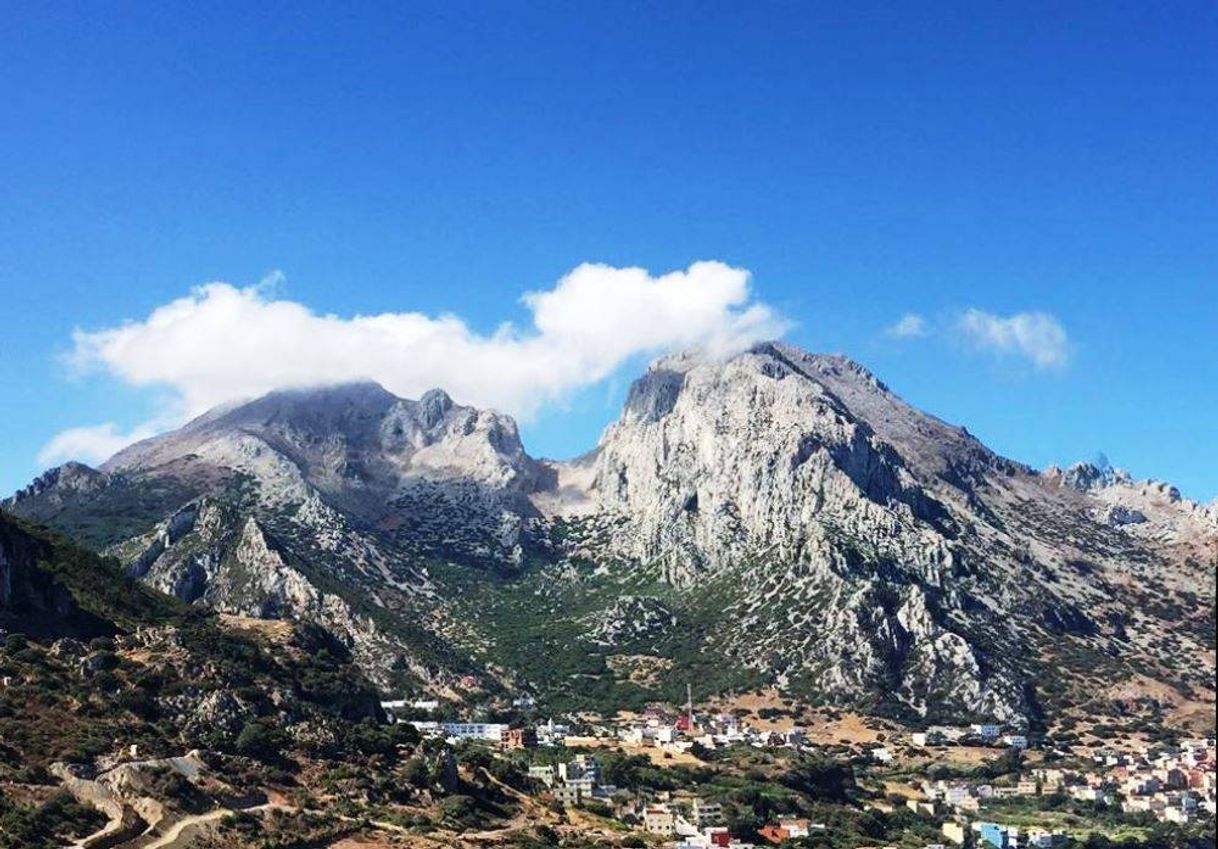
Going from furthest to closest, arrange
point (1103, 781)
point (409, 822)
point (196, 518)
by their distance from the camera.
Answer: point (196, 518), point (1103, 781), point (409, 822)

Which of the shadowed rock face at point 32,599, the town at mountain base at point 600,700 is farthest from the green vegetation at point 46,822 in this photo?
the shadowed rock face at point 32,599

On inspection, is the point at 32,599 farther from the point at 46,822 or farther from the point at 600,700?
the point at 600,700

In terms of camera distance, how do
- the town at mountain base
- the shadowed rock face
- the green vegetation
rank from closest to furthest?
1. the green vegetation
2. the town at mountain base
3. the shadowed rock face

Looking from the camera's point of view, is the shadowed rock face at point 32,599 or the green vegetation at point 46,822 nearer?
the green vegetation at point 46,822

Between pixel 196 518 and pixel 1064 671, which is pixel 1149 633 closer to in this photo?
pixel 1064 671

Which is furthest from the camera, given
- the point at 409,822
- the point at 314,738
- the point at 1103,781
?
the point at 1103,781

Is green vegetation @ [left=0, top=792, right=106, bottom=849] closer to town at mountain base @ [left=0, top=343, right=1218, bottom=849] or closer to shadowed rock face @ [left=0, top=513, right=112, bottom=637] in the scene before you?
town at mountain base @ [left=0, top=343, right=1218, bottom=849]

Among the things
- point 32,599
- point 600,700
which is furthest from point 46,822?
point 600,700

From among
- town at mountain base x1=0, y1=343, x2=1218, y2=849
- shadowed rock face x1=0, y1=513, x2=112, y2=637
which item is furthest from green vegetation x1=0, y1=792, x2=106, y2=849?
shadowed rock face x1=0, y1=513, x2=112, y2=637

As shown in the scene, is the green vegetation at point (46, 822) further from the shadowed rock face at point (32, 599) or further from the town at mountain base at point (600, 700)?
the shadowed rock face at point (32, 599)

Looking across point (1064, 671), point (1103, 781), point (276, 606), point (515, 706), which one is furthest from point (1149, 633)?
point (276, 606)

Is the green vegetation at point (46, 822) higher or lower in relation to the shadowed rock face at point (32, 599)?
lower
